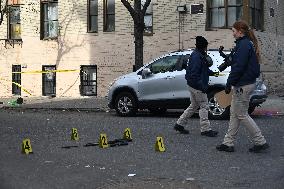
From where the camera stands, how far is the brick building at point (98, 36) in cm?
2364

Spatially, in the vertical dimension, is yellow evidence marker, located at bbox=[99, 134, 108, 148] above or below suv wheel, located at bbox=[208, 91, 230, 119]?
below

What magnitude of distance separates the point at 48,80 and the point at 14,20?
3947mm

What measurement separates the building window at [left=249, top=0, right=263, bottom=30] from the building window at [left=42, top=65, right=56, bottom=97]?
997 cm

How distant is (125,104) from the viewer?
16094mm

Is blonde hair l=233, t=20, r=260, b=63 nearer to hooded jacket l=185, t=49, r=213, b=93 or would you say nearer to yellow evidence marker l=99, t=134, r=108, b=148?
hooded jacket l=185, t=49, r=213, b=93

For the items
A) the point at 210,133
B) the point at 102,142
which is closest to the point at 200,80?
the point at 210,133

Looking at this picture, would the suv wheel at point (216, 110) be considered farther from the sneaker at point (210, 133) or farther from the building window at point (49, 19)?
the building window at point (49, 19)

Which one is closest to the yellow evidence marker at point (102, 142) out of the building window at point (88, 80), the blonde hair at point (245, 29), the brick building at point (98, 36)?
the blonde hair at point (245, 29)

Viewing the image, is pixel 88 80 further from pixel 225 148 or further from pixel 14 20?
pixel 225 148

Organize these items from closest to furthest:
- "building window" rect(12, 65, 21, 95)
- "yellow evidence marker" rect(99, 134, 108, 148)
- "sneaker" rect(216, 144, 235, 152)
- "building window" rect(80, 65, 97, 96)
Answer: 1. "sneaker" rect(216, 144, 235, 152)
2. "yellow evidence marker" rect(99, 134, 108, 148)
3. "building window" rect(80, 65, 97, 96)
4. "building window" rect(12, 65, 21, 95)

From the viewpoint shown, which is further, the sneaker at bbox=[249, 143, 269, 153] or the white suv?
the white suv

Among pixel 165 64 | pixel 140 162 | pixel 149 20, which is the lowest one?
pixel 140 162

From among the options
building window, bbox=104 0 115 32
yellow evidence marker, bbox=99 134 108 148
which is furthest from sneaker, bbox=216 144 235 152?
building window, bbox=104 0 115 32

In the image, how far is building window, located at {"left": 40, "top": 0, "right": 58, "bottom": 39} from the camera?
27.5 meters
